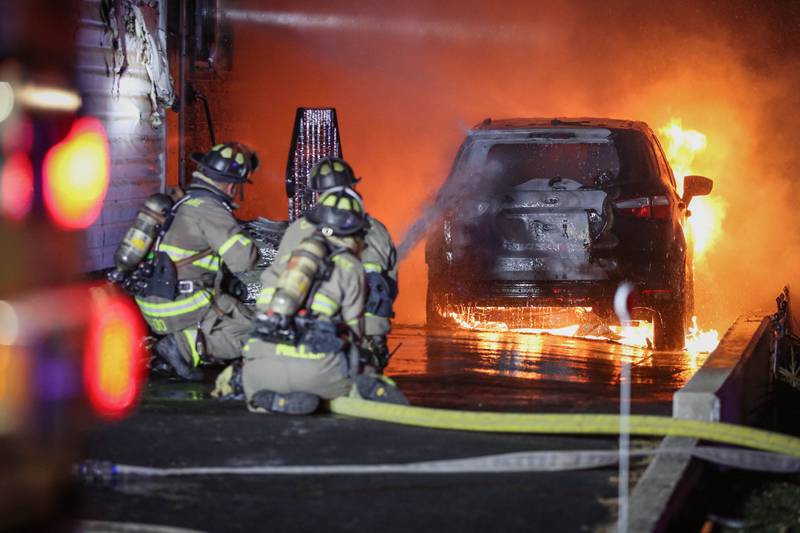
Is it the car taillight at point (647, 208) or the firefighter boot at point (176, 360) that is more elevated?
the car taillight at point (647, 208)

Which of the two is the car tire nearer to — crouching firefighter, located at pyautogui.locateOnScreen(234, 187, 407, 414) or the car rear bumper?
the car rear bumper

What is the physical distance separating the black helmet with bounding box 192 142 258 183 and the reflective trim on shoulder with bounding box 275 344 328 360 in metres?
1.86

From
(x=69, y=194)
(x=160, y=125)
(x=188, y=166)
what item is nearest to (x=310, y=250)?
(x=69, y=194)

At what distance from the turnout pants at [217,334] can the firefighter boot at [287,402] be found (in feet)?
4.55

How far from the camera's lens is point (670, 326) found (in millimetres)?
9102

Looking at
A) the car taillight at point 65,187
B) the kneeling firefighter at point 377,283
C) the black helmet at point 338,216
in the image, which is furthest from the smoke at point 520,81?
the car taillight at point 65,187

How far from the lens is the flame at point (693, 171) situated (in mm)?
15719

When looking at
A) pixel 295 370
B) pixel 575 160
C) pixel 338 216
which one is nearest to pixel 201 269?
pixel 338 216

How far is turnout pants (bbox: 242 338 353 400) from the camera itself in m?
6.06

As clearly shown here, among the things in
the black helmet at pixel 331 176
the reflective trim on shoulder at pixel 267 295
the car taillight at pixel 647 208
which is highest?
the black helmet at pixel 331 176

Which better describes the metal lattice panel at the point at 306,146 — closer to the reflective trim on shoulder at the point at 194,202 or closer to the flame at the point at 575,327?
the flame at the point at 575,327

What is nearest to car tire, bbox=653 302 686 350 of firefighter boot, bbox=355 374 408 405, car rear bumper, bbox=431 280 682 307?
car rear bumper, bbox=431 280 682 307

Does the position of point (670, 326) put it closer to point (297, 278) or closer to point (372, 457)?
point (297, 278)

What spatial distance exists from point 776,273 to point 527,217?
8.39 meters
